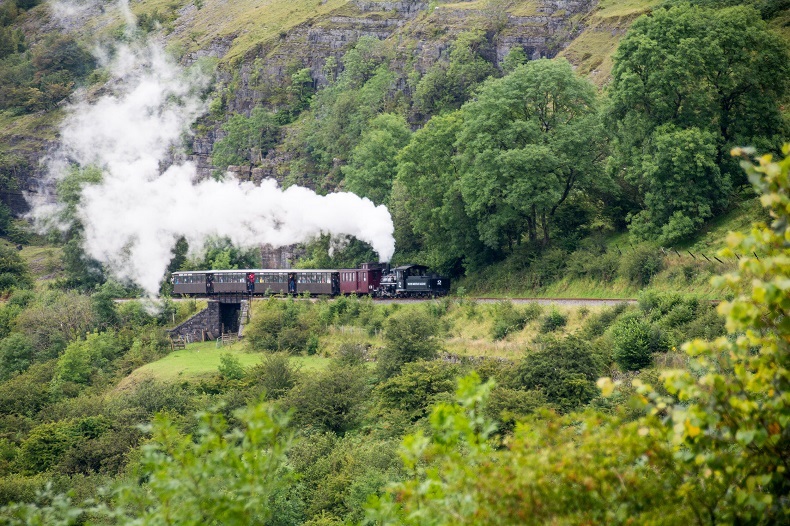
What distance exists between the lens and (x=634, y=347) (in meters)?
31.3

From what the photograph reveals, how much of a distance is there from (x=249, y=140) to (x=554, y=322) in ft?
216

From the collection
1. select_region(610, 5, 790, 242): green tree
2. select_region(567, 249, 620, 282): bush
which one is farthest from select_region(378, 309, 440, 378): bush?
select_region(610, 5, 790, 242): green tree

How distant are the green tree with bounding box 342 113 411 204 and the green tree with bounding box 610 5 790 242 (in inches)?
937

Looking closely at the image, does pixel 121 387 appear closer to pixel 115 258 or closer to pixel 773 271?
pixel 115 258

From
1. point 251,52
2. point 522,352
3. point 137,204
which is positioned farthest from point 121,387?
point 251,52

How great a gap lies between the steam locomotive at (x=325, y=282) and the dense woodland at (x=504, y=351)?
2491 millimetres

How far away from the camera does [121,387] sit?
48.6 metres

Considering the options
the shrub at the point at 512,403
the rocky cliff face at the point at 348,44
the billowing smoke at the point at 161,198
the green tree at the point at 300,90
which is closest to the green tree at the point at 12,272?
the billowing smoke at the point at 161,198

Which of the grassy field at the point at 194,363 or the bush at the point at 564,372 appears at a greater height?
the bush at the point at 564,372

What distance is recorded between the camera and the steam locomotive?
55.2 metres

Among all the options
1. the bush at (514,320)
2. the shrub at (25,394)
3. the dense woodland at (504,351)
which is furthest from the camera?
the shrub at (25,394)

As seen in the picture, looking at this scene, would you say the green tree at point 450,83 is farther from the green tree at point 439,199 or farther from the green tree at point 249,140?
the green tree at point 439,199

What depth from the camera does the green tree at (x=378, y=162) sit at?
67812 mm

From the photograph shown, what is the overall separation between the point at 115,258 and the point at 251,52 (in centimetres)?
4237
